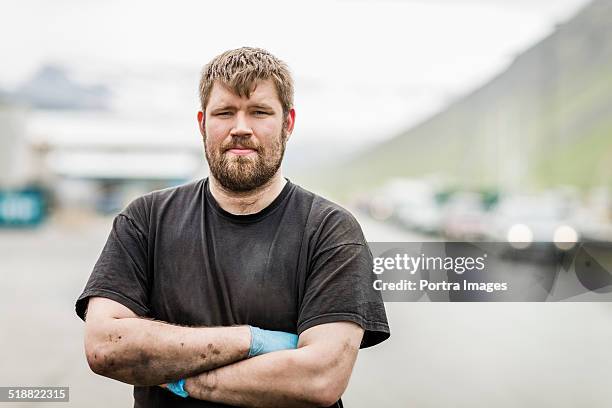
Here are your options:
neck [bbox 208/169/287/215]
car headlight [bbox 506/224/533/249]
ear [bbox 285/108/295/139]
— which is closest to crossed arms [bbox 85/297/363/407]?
neck [bbox 208/169/287/215]

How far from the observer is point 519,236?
2592mm

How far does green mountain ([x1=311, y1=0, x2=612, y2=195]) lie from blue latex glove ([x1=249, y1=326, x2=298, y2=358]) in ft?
3.66

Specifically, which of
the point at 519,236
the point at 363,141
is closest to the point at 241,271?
the point at 363,141

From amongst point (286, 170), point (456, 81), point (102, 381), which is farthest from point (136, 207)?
point (456, 81)

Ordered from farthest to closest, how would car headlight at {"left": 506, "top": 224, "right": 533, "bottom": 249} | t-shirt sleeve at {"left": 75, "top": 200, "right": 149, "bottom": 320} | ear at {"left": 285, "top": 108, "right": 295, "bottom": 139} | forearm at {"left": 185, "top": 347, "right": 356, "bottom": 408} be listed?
car headlight at {"left": 506, "top": 224, "right": 533, "bottom": 249} → ear at {"left": 285, "top": 108, "right": 295, "bottom": 139} → t-shirt sleeve at {"left": 75, "top": 200, "right": 149, "bottom": 320} → forearm at {"left": 185, "top": 347, "right": 356, "bottom": 408}

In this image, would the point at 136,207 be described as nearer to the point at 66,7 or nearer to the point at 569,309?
the point at 66,7

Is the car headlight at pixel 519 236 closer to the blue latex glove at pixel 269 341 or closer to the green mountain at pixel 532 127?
the green mountain at pixel 532 127

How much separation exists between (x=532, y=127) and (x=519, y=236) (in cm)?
46

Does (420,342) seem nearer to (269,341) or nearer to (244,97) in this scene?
(269,341)

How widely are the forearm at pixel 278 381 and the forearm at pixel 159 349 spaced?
0.14ft

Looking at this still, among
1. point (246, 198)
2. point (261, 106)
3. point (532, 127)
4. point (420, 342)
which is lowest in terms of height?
point (420, 342)

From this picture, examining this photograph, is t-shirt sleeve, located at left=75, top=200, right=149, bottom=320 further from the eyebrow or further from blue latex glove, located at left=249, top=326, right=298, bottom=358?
the eyebrow

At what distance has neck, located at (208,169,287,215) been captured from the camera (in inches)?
67.4

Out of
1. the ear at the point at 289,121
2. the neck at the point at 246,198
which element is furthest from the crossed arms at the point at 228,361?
the ear at the point at 289,121
